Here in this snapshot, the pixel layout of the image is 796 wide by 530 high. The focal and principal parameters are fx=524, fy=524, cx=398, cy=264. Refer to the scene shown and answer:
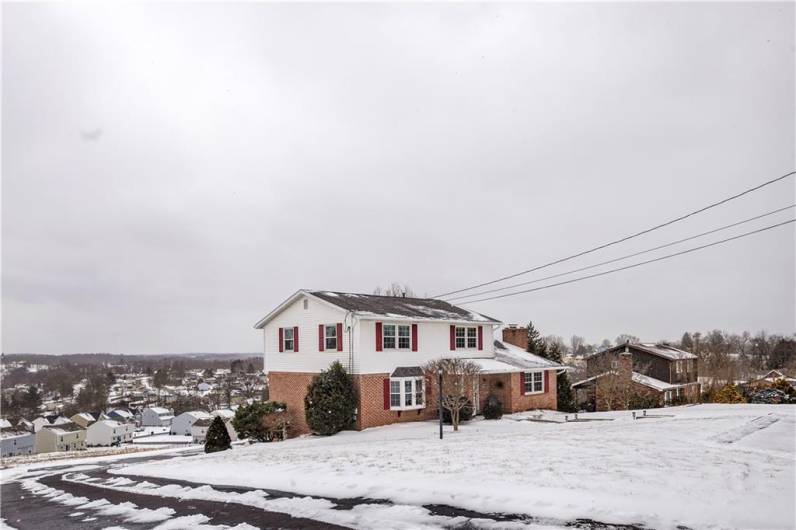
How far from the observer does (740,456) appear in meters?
11.7

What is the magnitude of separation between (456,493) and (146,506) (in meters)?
7.34

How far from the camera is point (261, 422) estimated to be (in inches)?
1047

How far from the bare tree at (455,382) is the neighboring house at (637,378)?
14036 mm

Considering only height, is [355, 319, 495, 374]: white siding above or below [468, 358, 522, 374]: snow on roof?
above

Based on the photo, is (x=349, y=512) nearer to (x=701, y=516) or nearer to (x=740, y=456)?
(x=701, y=516)

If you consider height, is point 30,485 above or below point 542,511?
below

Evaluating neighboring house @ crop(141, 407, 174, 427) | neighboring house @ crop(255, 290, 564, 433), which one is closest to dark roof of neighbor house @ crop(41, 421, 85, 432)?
neighboring house @ crop(141, 407, 174, 427)

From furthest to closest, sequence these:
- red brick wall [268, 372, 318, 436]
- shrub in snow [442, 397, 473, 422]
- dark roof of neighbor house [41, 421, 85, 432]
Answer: dark roof of neighbor house [41, 421, 85, 432] < red brick wall [268, 372, 318, 436] < shrub in snow [442, 397, 473, 422]

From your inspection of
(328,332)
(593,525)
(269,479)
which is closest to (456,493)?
(593,525)

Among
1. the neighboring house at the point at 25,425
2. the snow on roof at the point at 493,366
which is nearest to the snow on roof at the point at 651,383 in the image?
the snow on roof at the point at 493,366

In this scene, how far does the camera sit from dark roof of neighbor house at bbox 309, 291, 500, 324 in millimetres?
27323

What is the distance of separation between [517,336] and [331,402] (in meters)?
17.6

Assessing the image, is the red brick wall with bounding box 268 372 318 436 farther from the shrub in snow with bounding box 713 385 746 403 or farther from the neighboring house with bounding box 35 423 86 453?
the neighboring house with bounding box 35 423 86 453

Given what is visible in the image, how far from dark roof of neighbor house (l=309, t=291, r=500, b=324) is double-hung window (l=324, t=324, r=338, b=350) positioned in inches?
53.5
